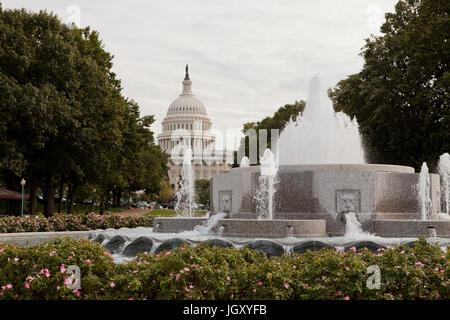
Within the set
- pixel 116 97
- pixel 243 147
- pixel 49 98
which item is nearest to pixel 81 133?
pixel 49 98

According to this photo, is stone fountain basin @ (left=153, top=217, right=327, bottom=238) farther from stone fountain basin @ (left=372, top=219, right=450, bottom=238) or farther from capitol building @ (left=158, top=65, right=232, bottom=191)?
capitol building @ (left=158, top=65, right=232, bottom=191)

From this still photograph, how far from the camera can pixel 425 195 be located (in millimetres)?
16125

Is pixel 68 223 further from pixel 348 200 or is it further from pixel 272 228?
pixel 348 200

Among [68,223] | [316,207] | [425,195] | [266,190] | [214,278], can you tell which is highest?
[266,190]

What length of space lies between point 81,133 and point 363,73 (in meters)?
19.5

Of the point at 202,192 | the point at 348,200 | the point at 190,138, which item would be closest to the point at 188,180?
the point at 348,200

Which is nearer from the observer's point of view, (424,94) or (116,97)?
(424,94)

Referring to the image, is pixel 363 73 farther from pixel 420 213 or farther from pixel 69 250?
pixel 69 250

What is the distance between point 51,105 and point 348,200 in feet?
65.5

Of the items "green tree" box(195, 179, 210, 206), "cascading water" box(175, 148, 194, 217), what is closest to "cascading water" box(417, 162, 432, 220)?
"cascading water" box(175, 148, 194, 217)

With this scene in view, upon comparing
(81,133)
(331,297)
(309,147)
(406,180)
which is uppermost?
(81,133)

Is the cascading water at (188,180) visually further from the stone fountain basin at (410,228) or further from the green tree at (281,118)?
the green tree at (281,118)

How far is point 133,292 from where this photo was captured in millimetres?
6445

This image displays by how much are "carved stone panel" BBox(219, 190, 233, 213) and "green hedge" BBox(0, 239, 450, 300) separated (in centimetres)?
1004
